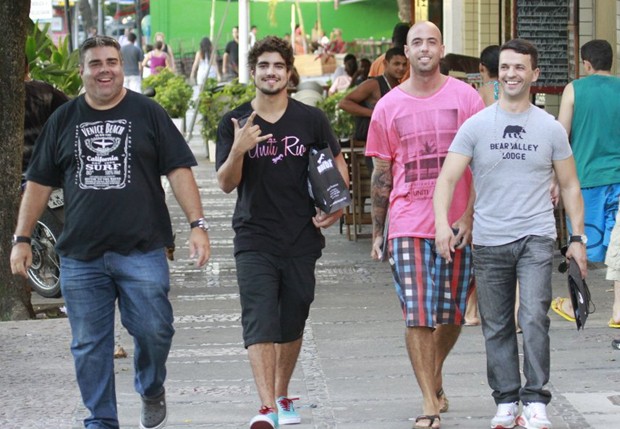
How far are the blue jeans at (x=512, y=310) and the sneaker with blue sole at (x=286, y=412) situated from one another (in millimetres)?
982

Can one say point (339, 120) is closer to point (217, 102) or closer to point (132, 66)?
point (217, 102)

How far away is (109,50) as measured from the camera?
6141mm

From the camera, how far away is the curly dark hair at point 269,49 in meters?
6.58

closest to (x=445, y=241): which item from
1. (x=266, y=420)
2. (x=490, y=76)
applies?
(x=266, y=420)

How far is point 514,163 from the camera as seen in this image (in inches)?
247

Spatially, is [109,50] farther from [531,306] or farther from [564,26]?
[564,26]

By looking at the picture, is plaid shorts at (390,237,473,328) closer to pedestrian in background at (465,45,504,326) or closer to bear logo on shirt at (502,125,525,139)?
bear logo on shirt at (502,125,525,139)

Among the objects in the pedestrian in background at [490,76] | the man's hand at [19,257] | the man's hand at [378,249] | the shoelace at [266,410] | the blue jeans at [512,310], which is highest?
the pedestrian in background at [490,76]

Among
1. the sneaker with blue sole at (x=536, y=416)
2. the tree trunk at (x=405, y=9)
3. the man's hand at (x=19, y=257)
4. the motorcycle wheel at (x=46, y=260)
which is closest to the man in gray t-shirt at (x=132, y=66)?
A: the tree trunk at (x=405, y=9)

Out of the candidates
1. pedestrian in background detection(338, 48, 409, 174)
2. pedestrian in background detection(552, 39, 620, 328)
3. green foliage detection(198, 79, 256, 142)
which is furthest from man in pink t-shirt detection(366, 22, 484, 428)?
green foliage detection(198, 79, 256, 142)

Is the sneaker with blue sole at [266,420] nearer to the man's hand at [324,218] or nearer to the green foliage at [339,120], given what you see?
the man's hand at [324,218]

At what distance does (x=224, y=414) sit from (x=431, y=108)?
1.86 meters

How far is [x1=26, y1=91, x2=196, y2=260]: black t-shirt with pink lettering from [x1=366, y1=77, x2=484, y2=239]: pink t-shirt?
1037 mm

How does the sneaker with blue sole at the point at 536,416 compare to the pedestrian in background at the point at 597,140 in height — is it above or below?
below
